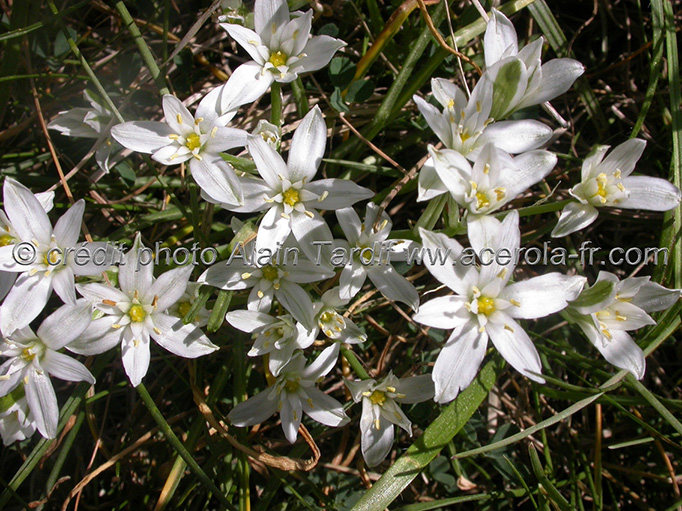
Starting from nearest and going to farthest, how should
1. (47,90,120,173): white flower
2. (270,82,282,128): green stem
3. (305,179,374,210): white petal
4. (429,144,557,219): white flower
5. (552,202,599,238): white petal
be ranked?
(429,144,557,219): white flower < (305,179,374,210): white petal < (552,202,599,238): white petal < (270,82,282,128): green stem < (47,90,120,173): white flower

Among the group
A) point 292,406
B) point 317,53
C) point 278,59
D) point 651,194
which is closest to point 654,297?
point 651,194

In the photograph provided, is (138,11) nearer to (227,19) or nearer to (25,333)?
(227,19)

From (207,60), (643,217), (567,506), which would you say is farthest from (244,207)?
(643,217)

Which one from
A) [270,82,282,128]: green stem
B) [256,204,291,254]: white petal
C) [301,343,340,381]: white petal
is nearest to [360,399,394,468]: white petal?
[301,343,340,381]: white petal

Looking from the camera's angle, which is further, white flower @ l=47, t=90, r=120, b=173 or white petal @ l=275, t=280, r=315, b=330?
white flower @ l=47, t=90, r=120, b=173
